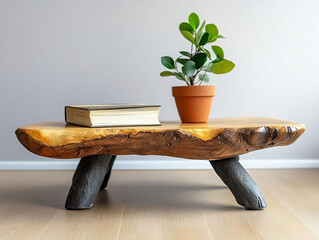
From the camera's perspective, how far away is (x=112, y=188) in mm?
2061

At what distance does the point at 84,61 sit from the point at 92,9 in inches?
10.7

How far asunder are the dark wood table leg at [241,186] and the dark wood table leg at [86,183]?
0.44 meters

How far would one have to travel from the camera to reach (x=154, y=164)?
253cm

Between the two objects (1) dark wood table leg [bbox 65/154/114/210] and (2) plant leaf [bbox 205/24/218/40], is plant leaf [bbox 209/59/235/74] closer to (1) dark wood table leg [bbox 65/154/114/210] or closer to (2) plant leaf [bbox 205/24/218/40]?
(2) plant leaf [bbox 205/24/218/40]

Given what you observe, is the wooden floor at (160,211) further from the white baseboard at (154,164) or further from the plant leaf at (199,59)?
the plant leaf at (199,59)

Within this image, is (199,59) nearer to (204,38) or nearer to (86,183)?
(204,38)

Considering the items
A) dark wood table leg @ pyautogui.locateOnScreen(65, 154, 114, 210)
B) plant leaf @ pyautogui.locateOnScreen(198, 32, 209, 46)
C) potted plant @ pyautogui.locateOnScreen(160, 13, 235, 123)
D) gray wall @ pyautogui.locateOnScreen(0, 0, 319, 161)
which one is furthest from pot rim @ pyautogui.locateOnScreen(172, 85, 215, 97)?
gray wall @ pyautogui.locateOnScreen(0, 0, 319, 161)

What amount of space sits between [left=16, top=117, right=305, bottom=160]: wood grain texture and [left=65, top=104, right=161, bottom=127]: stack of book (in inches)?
2.3

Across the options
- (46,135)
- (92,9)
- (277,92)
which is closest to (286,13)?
(277,92)

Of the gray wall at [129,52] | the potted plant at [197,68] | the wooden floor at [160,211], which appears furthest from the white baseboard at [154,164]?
the potted plant at [197,68]

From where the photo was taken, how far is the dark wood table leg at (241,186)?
1.66 metres

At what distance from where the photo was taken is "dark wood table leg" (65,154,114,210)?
65.7 inches

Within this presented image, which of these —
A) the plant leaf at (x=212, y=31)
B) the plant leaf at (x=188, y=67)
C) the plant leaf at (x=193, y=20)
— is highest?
the plant leaf at (x=193, y=20)

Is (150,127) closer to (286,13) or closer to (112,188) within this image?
(112,188)
